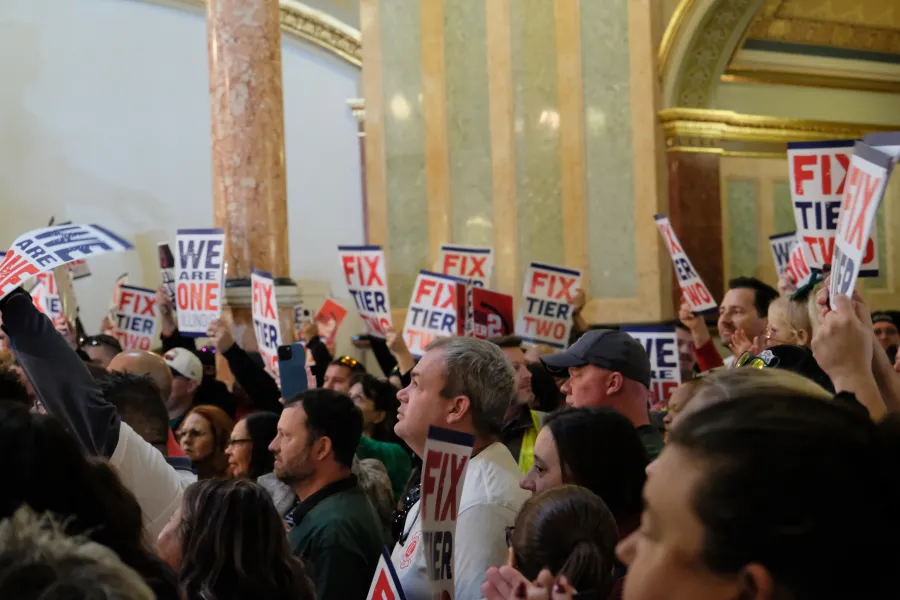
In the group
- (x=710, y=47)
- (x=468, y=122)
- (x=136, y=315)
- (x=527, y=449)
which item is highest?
(x=710, y=47)

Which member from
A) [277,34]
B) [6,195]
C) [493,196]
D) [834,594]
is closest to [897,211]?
[493,196]

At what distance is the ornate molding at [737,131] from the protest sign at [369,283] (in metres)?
4.00

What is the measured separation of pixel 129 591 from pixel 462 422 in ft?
7.60

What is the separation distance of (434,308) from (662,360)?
1884mm

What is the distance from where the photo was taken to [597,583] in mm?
2852

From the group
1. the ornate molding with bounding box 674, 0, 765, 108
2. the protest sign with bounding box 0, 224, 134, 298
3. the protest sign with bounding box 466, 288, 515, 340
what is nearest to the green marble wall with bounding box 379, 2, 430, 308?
the ornate molding with bounding box 674, 0, 765, 108

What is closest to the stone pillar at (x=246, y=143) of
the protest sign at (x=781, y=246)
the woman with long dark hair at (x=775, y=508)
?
the protest sign at (x=781, y=246)

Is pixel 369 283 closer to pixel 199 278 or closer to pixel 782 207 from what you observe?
pixel 199 278

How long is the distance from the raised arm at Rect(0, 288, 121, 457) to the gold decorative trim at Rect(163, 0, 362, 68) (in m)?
11.7

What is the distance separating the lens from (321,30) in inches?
592

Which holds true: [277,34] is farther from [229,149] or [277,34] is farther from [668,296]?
[668,296]

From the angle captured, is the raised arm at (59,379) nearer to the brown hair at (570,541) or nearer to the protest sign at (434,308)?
the brown hair at (570,541)

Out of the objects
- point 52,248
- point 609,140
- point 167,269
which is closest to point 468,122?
point 609,140

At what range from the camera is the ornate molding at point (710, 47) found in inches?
468
